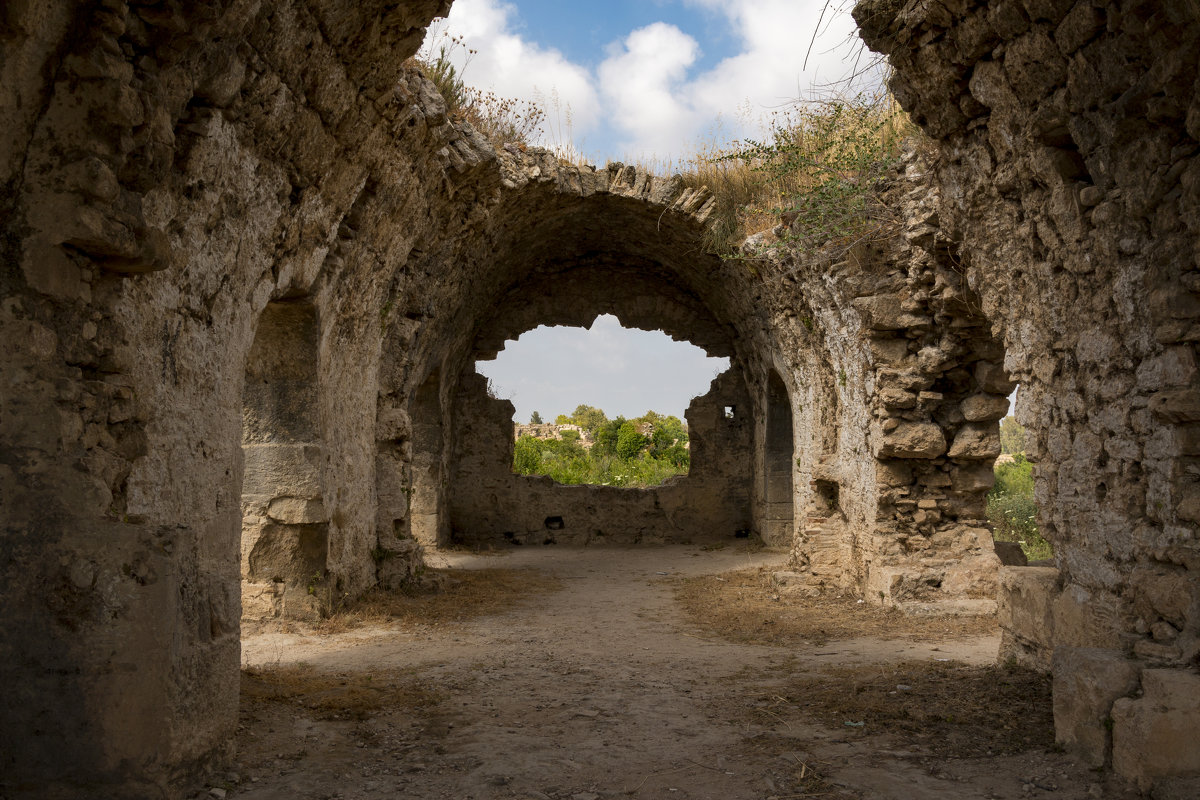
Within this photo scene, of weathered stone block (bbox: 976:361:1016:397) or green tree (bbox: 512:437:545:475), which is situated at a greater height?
weathered stone block (bbox: 976:361:1016:397)

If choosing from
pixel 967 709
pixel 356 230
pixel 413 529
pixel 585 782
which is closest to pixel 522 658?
pixel 585 782

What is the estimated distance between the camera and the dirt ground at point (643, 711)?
3.47 metres

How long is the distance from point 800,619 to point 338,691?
3.99m

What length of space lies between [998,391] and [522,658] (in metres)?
4.53

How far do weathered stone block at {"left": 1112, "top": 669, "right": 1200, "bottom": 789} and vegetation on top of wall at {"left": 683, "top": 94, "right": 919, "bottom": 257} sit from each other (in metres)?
4.53

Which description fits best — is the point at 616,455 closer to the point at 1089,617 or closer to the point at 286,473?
the point at 286,473

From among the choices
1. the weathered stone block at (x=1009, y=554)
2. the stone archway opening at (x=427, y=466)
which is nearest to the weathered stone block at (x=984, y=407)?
the weathered stone block at (x=1009, y=554)

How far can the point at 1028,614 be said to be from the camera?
14.8 ft

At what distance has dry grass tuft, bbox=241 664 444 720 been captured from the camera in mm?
4559

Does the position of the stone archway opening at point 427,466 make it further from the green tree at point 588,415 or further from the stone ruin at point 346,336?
the green tree at point 588,415

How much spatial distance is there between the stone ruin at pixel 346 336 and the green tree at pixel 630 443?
12.4 meters

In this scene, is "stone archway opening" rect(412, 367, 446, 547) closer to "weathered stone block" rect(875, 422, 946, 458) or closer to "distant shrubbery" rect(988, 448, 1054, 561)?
"weathered stone block" rect(875, 422, 946, 458)

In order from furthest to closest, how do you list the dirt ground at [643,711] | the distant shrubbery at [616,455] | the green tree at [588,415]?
the green tree at [588,415] < the distant shrubbery at [616,455] < the dirt ground at [643,711]

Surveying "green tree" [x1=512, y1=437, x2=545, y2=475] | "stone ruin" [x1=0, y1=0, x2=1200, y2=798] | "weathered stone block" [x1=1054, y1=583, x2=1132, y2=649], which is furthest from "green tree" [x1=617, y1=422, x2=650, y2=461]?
"weathered stone block" [x1=1054, y1=583, x2=1132, y2=649]
